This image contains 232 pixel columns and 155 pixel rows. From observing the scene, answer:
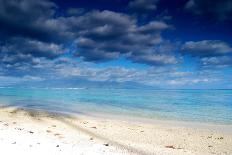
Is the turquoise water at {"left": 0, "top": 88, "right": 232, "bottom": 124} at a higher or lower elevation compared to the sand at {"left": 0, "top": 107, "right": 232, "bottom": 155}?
higher

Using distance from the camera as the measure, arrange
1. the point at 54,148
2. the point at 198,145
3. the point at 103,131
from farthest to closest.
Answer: the point at 103,131 < the point at 198,145 < the point at 54,148

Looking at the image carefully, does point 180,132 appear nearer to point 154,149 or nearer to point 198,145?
point 198,145

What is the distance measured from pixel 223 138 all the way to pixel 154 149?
21.7ft

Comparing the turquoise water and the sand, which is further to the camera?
the turquoise water

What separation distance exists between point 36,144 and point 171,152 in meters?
5.39

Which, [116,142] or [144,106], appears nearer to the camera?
[116,142]

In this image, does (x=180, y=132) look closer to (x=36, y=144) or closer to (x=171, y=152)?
(x=171, y=152)

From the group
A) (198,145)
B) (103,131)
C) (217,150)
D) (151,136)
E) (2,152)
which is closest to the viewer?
(2,152)

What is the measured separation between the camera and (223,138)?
16078mm

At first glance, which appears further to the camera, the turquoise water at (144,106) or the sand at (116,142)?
the turquoise water at (144,106)

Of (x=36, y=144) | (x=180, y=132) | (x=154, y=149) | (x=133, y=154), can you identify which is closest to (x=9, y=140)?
(x=36, y=144)

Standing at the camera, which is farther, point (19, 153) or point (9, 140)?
point (9, 140)

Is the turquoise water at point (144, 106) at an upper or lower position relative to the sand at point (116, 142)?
upper

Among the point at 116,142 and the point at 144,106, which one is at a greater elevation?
the point at 144,106
